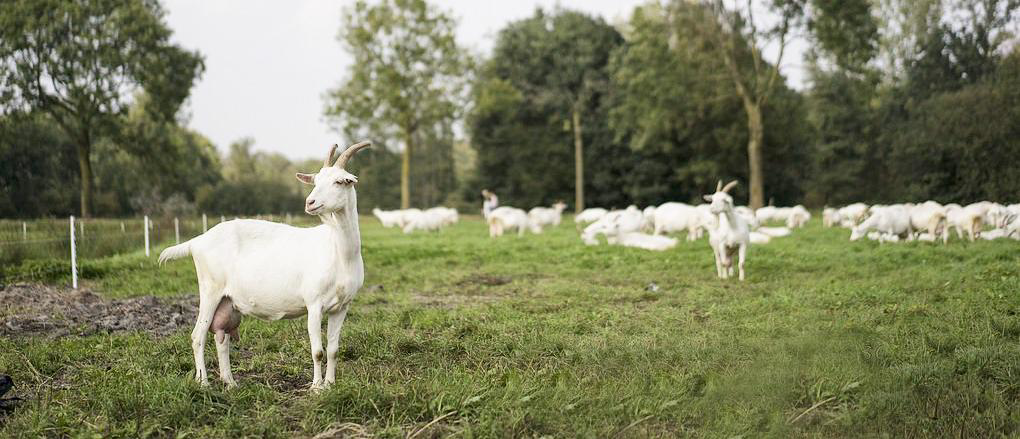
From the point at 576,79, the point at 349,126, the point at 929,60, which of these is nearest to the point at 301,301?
the point at 349,126

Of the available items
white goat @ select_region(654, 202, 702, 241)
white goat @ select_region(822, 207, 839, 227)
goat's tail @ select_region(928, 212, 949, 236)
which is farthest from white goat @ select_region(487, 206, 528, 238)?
goat's tail @ select_region(928, 212, 949, 236)

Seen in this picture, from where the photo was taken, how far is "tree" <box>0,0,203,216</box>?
28719 mm

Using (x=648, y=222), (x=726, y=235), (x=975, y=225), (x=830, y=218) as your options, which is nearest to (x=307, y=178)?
(x=726, y=235)

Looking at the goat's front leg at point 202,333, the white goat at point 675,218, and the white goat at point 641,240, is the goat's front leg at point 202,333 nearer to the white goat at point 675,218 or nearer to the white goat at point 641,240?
the white goat at point 641,240

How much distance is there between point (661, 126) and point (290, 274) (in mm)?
30263

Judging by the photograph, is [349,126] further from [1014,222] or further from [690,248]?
[1014,222]

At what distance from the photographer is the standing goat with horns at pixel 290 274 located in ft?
16.5

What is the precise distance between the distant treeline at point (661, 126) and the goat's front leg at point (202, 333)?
21.3m

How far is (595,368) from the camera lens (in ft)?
18.1

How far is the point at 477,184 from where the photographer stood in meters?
48.7

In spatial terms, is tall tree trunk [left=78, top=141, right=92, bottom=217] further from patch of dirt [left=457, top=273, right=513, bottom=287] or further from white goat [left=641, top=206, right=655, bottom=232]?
patch of dirt [left=457, top=273, right=513, bottom=287]

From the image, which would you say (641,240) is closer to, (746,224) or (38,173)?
(746,224)

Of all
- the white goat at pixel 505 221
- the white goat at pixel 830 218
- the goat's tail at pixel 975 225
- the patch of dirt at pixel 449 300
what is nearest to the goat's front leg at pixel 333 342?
the patch of dirt at pixel 449 300

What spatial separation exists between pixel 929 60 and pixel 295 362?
1430 inches
